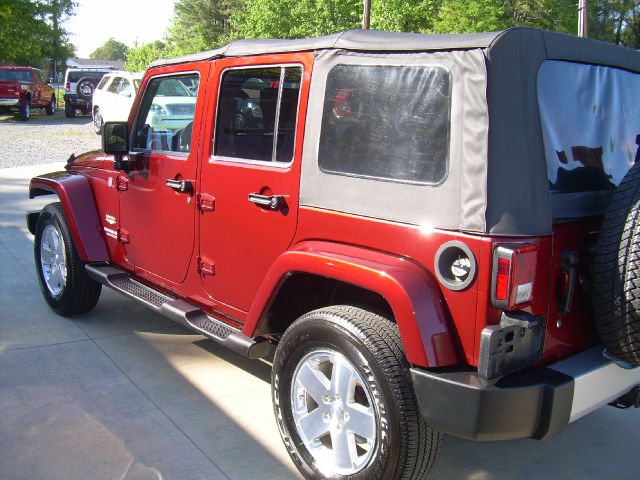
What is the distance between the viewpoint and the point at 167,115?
4082 millimetres

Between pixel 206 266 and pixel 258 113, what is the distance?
34.4 inches

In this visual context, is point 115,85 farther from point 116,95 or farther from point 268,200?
point 268,200

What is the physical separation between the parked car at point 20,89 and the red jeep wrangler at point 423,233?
23.0 meters

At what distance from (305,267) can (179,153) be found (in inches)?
54.5

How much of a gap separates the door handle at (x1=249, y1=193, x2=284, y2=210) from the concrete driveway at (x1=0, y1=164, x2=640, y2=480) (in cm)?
117

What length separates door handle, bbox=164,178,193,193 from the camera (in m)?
3.66

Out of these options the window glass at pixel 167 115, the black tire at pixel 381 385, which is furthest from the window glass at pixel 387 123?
the window glass at pixel 167 115

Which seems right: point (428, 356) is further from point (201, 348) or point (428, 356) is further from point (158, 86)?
point (158, 86)

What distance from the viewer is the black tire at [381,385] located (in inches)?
97.8

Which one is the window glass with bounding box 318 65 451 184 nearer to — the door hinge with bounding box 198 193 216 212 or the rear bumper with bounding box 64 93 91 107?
the door hinge with bounding box 198 193 216 212

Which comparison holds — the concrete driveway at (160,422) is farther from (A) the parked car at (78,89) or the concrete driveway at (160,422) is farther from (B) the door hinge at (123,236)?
(A) the parked car at (78,89)

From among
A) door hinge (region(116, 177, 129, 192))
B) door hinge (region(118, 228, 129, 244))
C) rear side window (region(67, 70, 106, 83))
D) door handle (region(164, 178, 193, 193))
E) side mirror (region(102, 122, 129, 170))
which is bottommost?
door hinge (region(118, 228, 129, 244))

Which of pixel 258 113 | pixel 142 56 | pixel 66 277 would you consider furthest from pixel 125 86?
pixel 142 56

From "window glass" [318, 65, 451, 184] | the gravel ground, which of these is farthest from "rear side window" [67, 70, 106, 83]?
"window glass" [318, 65, 451, 184]
